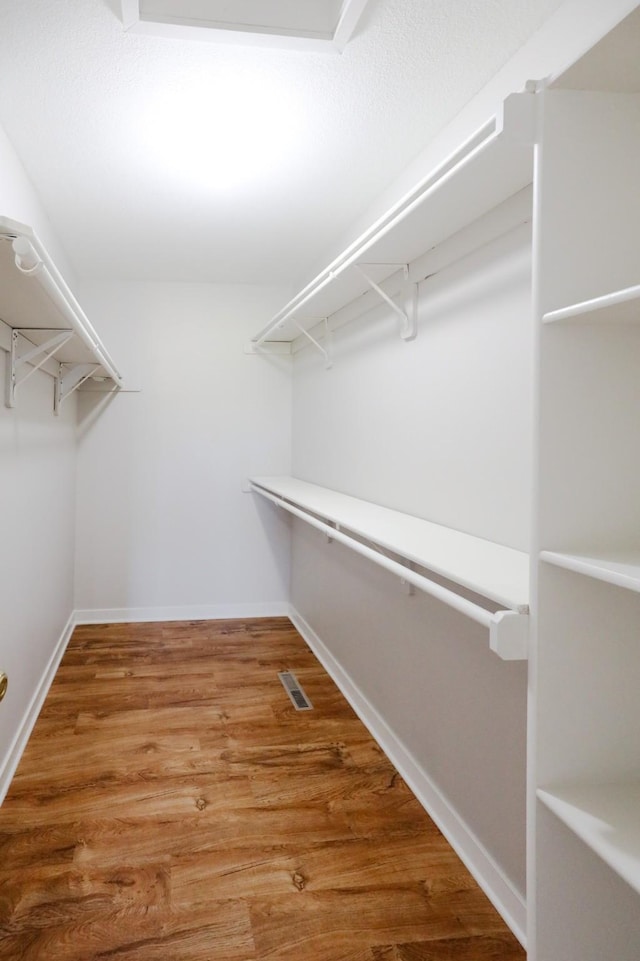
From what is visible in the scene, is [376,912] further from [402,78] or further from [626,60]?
[402,78]

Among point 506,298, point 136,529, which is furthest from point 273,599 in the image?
point 506,298

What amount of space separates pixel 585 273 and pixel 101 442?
3640mm

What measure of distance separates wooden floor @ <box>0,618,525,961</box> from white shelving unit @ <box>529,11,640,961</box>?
0.54 metres

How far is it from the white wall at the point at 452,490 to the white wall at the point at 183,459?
1372 millimetres

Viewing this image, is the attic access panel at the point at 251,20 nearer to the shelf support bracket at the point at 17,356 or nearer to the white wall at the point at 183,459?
the shelf support bracket at the point at 17,356

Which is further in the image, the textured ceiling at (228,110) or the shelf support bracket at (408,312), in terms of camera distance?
Result: the shelf support bracket at (408,312)

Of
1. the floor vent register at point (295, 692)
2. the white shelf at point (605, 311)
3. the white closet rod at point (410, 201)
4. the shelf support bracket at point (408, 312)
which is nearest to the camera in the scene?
the white shelf at point (605, 311)

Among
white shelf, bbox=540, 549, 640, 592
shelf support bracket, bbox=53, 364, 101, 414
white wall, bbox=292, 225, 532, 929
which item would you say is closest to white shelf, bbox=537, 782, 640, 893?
white shelf, bbox=540, 549, 640, 592

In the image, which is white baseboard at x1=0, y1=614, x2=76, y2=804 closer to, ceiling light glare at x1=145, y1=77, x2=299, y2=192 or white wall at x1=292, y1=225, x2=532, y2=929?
white wall at x1=292, y1=225, x2=532, y2=929

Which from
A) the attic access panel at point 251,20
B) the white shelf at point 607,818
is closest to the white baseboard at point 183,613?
the attic access panel at point 251,20

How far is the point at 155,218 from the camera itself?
313 cm

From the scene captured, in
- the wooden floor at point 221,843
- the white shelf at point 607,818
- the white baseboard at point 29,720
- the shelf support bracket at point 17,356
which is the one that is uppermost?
the shelf support bracket at point 17,356

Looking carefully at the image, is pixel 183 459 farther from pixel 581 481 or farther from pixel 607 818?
pixel 607 818

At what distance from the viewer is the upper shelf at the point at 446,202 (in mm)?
1135
